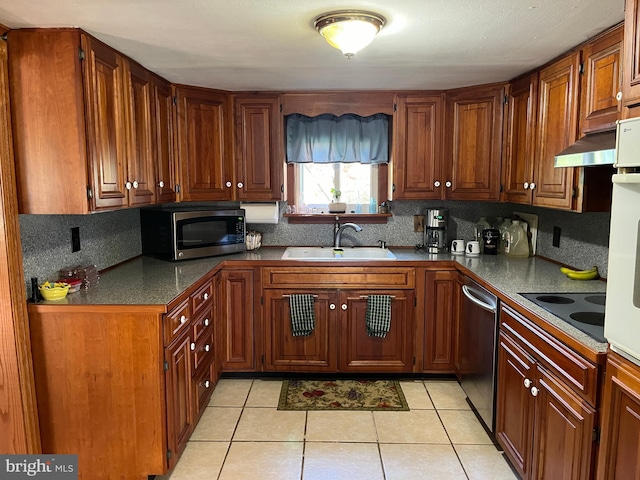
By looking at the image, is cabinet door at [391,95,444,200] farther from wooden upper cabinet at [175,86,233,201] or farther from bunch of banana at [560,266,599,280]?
wooden upper cabinet at [175,86,233,201]

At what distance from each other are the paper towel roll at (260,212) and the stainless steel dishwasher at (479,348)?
1.53 meters

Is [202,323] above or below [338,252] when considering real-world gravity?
below

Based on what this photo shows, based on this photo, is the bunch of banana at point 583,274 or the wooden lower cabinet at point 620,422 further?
the bunch of banana at point 583,274

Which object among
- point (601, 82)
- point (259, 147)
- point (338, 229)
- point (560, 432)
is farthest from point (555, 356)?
point (259, 147)

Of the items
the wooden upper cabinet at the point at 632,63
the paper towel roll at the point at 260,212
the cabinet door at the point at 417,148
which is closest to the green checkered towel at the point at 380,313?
the cabinet door at the point at 417,148

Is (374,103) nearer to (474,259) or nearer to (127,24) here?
(474,259)

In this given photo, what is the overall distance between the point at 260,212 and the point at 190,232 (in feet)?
2.06

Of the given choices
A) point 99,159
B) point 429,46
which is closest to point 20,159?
point 99,159

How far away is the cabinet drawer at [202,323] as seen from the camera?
2645 millimetres

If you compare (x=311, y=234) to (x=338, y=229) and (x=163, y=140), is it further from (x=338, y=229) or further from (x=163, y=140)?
(x=163, y=140)

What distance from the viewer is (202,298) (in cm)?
280

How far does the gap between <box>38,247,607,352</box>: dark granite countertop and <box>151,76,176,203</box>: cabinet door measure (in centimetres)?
50

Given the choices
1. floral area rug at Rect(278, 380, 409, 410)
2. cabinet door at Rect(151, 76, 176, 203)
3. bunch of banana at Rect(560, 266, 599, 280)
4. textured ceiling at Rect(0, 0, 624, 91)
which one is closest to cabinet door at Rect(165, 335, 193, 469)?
floral area rug at Rect(278, 380, 409, 410)

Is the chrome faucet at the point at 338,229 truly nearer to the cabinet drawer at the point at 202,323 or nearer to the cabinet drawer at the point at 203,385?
the cabinet drawer at the point at 202,323
